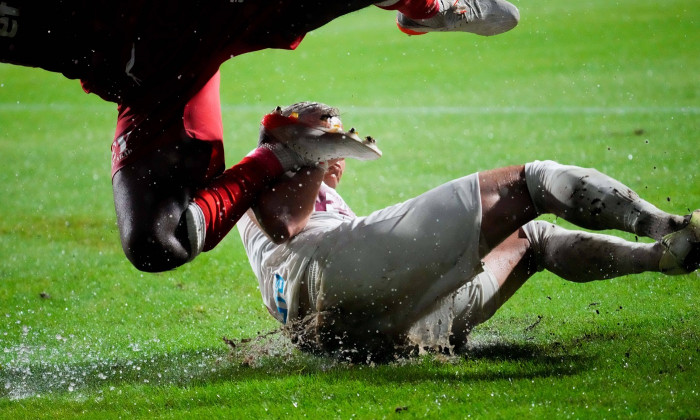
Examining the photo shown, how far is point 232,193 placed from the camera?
374 centimetres

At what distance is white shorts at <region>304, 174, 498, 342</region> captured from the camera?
3.25 m

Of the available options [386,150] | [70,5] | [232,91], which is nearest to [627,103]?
[386,150]

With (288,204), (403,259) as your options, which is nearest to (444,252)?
(403,259)

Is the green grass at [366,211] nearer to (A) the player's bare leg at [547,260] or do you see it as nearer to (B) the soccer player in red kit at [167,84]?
(A) the player's bare leg at [547,260]

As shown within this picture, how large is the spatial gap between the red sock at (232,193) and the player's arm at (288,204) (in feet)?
0.15

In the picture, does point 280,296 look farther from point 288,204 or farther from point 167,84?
point 167,84

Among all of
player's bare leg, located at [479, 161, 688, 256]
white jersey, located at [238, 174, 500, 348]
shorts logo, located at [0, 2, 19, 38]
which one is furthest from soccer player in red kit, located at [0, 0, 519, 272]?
player's bare leg, located at [479, 161, 688, 256]

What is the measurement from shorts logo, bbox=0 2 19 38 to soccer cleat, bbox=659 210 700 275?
8.50 ft

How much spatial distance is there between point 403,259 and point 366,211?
302 centimetres

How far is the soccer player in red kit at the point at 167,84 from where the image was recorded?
12.1 feet

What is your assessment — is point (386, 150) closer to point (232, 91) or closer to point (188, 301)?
point (188, 301)

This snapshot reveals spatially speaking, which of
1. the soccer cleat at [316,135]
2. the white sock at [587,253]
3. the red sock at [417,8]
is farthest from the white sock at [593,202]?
the red sock at [417,8]

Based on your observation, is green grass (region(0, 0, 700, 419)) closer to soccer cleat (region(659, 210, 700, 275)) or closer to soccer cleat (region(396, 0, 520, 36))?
soccer cleat (region(659, 210, 700, 275))

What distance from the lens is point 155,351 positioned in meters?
4.05
